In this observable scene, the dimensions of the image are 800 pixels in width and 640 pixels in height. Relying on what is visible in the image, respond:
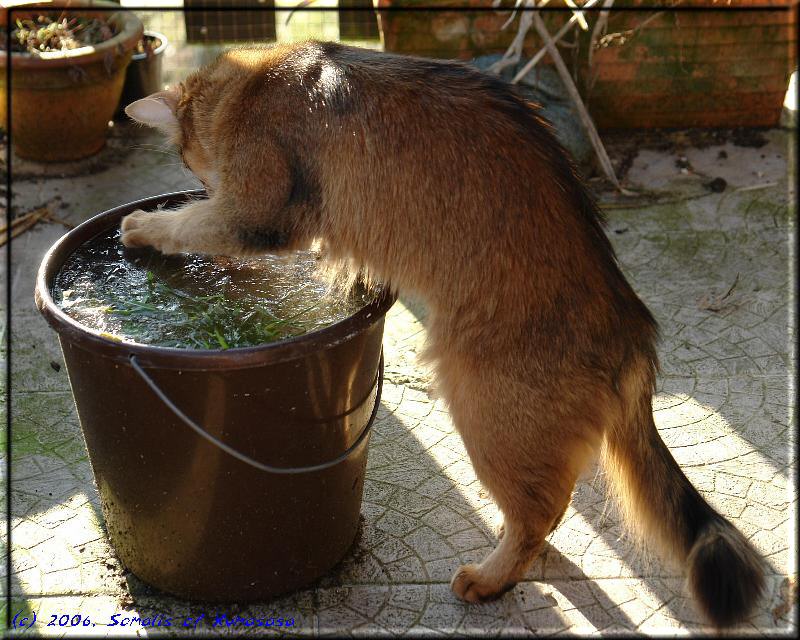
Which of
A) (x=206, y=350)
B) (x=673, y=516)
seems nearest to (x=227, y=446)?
(x=206, y=350)

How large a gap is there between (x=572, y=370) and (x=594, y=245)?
1.60 ft

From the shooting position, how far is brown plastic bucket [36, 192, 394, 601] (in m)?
2.95

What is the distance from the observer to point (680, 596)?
356 cm

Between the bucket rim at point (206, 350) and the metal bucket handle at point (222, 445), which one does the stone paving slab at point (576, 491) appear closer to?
the metal bucket handle at point (222, 445)

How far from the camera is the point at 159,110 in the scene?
3773 millimetres

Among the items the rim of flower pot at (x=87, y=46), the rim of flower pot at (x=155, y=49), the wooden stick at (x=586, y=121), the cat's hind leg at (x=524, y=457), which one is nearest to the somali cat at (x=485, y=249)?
the cat's hind leg at (x=524, y=457)

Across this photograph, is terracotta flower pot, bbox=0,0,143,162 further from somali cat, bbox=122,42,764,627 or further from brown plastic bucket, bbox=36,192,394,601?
somali cat, bbox=122,42,764,627

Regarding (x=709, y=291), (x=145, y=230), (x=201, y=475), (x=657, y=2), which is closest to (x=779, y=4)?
(x=657, y=2)

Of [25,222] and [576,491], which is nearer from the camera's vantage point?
[576,491]

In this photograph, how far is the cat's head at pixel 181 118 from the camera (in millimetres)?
3721

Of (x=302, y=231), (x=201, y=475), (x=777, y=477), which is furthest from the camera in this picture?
(x=777, y=477)

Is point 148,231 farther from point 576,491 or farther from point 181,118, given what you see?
point 576,491

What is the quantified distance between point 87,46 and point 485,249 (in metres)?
4.98

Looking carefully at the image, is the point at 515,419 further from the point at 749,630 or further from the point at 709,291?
the point at 709,291
